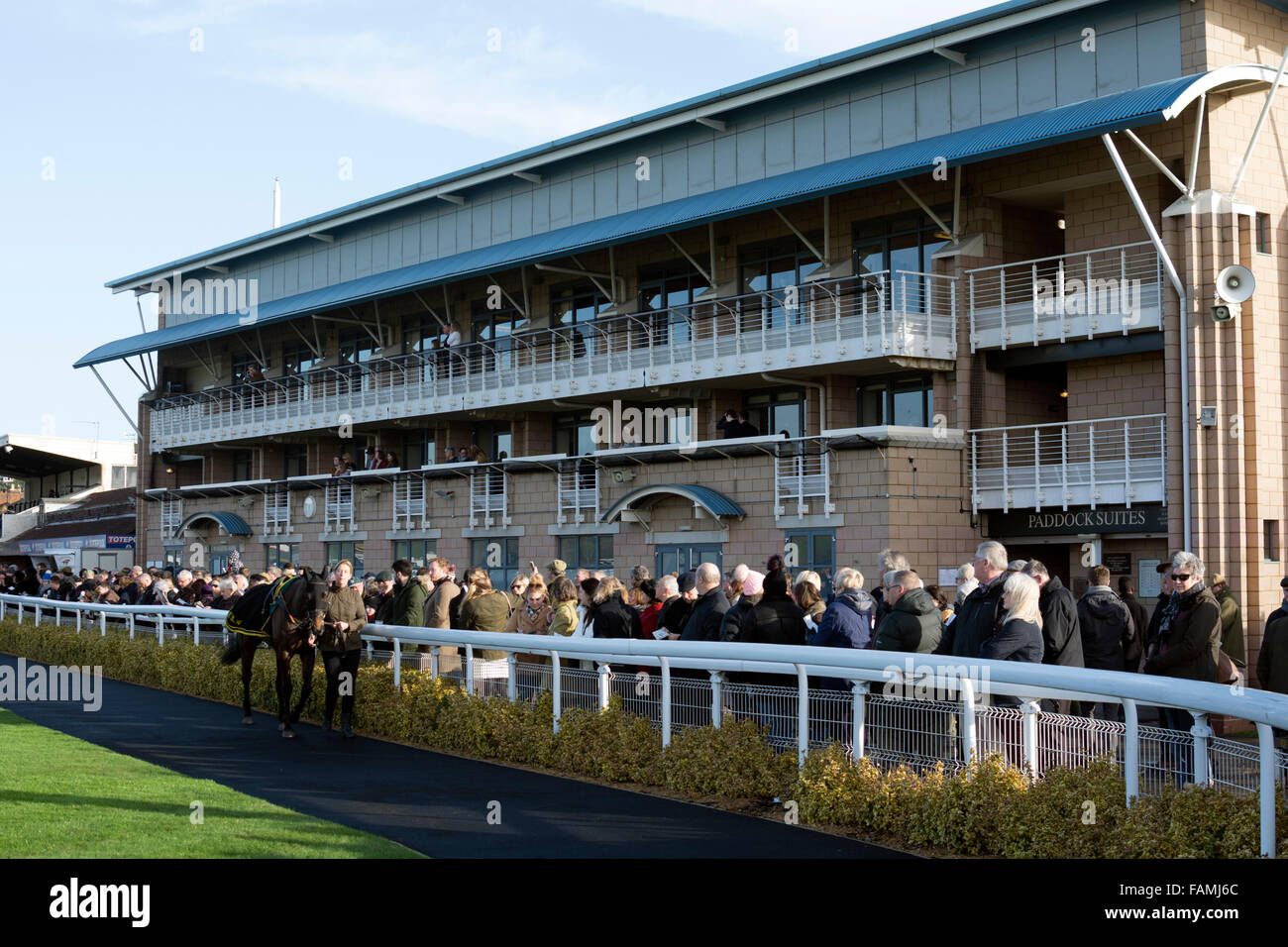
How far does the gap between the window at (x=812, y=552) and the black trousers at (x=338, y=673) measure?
11.4 metres

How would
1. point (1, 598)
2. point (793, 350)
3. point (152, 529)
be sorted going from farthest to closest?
point (152, 529) < point (1, 598) < point (793, 350)

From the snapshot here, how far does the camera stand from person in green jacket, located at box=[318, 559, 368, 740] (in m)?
12.8

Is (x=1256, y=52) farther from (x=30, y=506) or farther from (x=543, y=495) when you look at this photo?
(x=30, y=506)

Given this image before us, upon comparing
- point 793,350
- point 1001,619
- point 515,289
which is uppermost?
point 515,289

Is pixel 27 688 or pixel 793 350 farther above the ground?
pixel 793 350

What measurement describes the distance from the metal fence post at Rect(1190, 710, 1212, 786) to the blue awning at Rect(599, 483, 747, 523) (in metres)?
18.3

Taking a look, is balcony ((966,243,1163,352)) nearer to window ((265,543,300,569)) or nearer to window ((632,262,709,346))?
window ((632,262,709,346))

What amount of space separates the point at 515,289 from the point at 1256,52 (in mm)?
17140

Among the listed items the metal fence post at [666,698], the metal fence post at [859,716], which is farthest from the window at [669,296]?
the metal fence post at [859,716]

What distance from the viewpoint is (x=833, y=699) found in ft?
28.4

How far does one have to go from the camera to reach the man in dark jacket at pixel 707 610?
412 inches

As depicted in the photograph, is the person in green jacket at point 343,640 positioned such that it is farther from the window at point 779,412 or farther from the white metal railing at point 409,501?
the white metal railing at point 409,501

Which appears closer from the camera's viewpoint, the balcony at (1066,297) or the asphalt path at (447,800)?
the asphalt path at (447,800)

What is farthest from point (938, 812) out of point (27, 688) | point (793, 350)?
point (793, 350)
